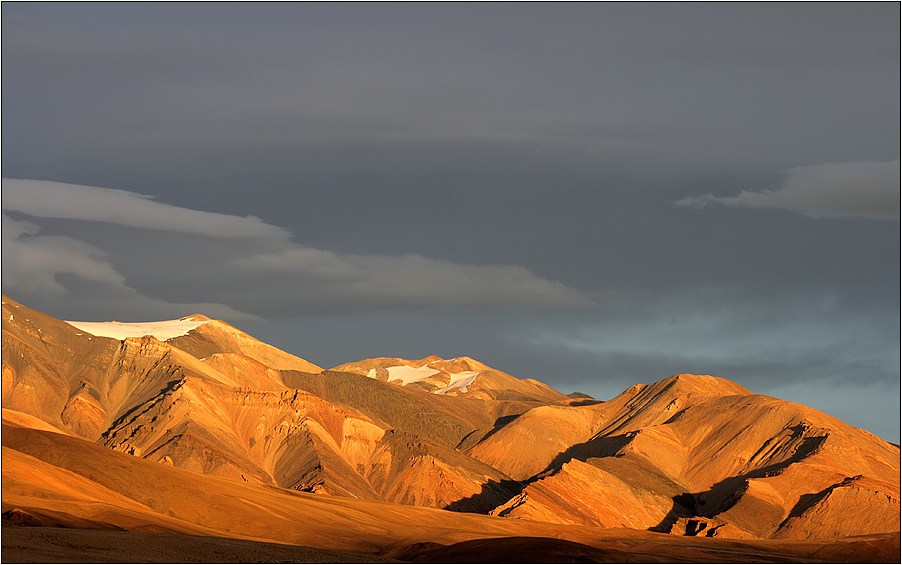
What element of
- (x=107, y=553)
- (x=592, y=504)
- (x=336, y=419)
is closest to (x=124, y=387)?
(x=336, y=419)

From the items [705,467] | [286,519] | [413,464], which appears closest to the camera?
[286,519]

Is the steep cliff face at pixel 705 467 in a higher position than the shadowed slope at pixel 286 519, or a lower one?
higher

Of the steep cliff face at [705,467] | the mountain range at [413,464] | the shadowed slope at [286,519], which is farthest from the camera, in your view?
the steep cliff face at [705,467]

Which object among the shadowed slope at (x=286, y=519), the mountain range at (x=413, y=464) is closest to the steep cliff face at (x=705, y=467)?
the mountain range at (x=413, y=464)

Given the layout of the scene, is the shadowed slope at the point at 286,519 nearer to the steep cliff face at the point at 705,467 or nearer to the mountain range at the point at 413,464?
the mountain range at the point at 413,464

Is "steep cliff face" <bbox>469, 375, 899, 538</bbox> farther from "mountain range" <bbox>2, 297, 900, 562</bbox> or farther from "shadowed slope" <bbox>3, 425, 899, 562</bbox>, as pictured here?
"shadowed slope" <bbox>3, 425, 899, 562</bbox>

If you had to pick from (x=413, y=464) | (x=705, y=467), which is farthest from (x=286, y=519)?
(x=705, y=467)

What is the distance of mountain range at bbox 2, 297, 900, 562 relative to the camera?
6988 centimetres

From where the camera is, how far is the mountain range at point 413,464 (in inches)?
2751

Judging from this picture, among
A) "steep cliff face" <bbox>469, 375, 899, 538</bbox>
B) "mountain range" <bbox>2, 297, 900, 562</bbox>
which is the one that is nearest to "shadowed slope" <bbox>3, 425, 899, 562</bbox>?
"mountain range" <bbox>2, 297, 900, 562</bbox>

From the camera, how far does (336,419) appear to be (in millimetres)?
146250

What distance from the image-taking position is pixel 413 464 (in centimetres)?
13362

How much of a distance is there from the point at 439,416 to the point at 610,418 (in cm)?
2893

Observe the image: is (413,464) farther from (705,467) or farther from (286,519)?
(286,519)
